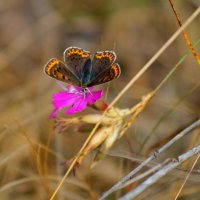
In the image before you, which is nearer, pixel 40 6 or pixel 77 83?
pixel 77 83

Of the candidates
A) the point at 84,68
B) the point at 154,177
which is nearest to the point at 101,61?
the point at 84,68

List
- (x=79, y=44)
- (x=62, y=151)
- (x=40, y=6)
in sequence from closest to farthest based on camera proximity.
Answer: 1. (x=62, y=151)
2. (x=79, y=44)
3. (x=40, y=6)

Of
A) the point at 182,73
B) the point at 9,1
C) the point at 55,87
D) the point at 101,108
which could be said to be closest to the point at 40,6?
the point at 9,1

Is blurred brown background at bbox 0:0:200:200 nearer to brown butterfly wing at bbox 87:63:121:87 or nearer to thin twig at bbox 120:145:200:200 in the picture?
brown butterfly wing at bbox 87:63:121:87

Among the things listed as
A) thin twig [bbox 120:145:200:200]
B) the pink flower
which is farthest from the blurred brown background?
thin twig [bbox 120:145:200:200]

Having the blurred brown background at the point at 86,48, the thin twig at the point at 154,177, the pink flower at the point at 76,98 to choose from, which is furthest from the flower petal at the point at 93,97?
the blurred brown background at the point at 86,48

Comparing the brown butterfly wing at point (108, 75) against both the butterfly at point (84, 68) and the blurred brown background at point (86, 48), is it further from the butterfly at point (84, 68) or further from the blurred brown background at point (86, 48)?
the blurred brown background at point (86, 48)

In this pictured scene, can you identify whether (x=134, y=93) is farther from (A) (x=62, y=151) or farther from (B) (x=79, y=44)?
(B) (x=79, y=44)
